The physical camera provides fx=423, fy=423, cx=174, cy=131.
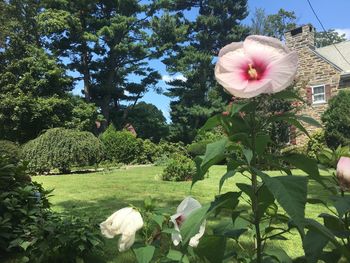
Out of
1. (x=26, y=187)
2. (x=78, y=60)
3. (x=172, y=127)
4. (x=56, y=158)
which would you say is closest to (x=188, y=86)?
(x=172, y=127)

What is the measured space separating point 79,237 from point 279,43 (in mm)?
2511

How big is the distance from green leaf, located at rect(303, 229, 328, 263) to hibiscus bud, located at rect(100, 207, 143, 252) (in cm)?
49

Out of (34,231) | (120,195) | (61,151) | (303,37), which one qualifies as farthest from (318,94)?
(34,231)

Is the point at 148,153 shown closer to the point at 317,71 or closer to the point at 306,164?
the point at 317,71

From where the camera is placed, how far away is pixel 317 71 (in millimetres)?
21594

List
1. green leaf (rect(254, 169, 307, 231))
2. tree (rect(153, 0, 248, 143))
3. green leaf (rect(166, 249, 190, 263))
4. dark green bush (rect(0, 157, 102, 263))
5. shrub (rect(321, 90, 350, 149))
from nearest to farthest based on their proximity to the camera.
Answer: green leaf (rect(254, 169, 307, 231))
green leaf (rect(166, 249, 190, 263))
dark green bush (rect(0, 157, 102, 263))
shrub (rect(321, 90, 350, 149))
tree (rect(153, 0, 248, 143))

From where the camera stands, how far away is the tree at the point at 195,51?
29.8 meters

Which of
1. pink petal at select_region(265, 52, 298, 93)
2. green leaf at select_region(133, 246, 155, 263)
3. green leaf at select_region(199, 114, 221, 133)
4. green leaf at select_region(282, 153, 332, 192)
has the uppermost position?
pink petal at select_region(265, 52, 298, 93)

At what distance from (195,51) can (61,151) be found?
17862 mm

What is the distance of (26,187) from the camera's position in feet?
12.5

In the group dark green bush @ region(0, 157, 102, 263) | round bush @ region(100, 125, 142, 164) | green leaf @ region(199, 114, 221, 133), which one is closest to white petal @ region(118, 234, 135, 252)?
green leaf @ region(199, 114, 221, 133)

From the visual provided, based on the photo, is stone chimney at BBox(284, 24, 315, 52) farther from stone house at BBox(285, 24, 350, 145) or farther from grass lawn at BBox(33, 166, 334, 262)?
grass lawn at BBox(33, 166, 334, 262)

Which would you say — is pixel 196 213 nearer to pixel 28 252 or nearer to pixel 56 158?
pixel 28 252

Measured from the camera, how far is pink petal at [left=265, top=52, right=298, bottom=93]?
1.04 metres
